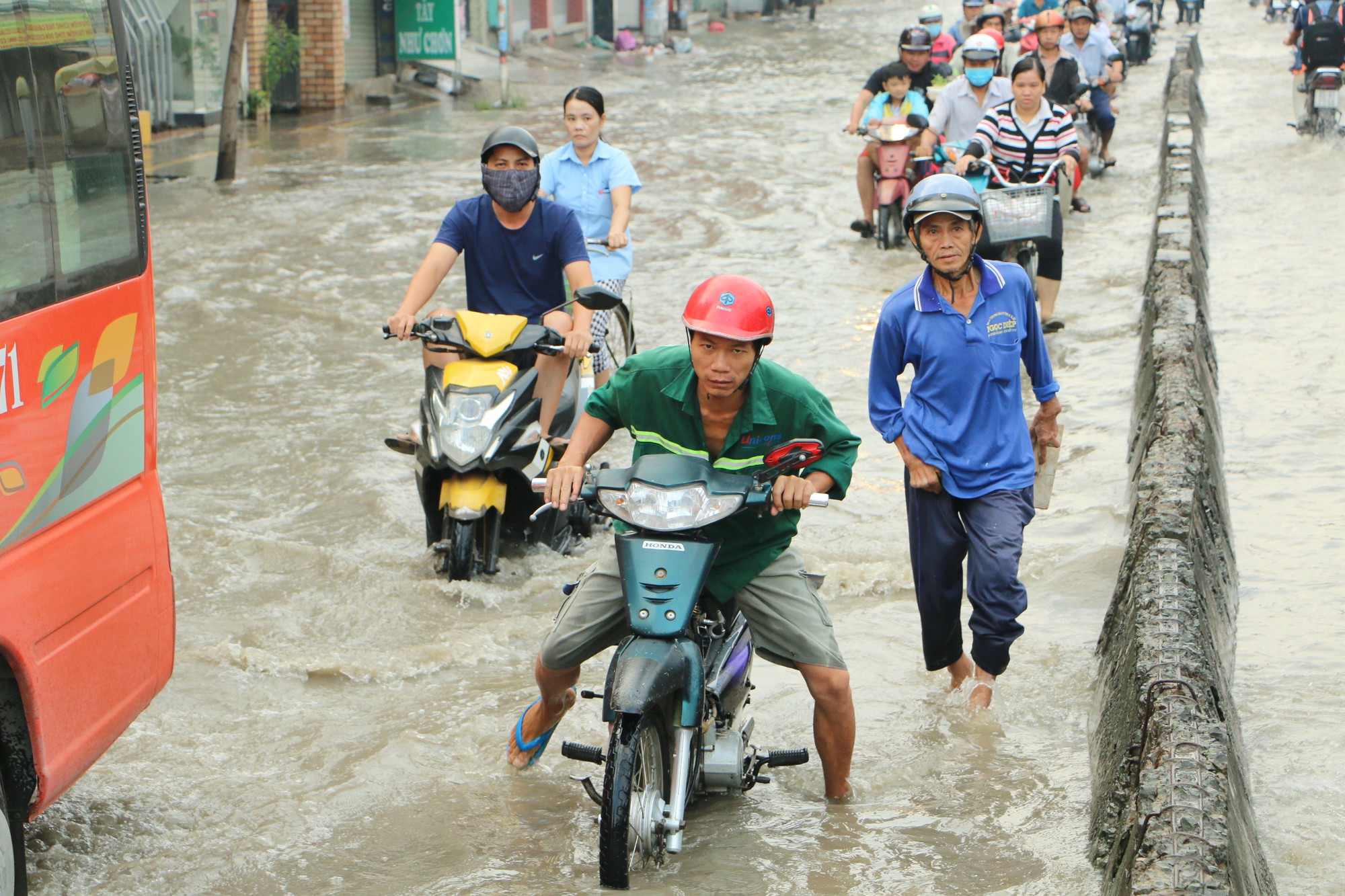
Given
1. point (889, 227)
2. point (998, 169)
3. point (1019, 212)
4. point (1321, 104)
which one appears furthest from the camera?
point (1321, 104)

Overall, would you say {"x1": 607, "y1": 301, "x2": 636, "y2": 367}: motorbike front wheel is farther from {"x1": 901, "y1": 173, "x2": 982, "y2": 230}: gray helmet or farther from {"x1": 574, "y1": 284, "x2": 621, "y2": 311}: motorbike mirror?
{"x1": 901, "y1": 173, "x2": 982, "y2": 230}: gray helmet

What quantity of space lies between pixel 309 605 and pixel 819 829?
9.18 ft

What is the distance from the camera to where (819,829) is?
4547mm

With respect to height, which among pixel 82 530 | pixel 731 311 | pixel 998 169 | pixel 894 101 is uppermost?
pixel 894 101

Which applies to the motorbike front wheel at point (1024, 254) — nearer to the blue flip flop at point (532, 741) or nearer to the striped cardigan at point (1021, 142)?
the striped cardigan at point (1021, 142)

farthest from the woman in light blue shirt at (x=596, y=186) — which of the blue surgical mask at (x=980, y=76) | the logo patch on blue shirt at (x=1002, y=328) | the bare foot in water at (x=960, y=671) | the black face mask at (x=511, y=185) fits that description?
the blue surgical mask at (x=980, y=76)

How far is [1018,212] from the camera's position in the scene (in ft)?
31.5

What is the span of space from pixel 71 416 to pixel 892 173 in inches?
408

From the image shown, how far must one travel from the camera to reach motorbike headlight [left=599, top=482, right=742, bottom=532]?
3.88 m

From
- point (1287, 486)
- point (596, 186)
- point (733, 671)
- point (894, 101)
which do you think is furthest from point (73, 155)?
point (894, 101)

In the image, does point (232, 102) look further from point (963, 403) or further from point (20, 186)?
point (20, 186)

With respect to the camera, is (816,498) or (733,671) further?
(733,671)

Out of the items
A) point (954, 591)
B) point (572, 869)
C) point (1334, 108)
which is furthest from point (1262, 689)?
point (1334, 108)

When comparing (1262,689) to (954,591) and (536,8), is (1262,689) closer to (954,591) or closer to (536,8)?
(954,591)
